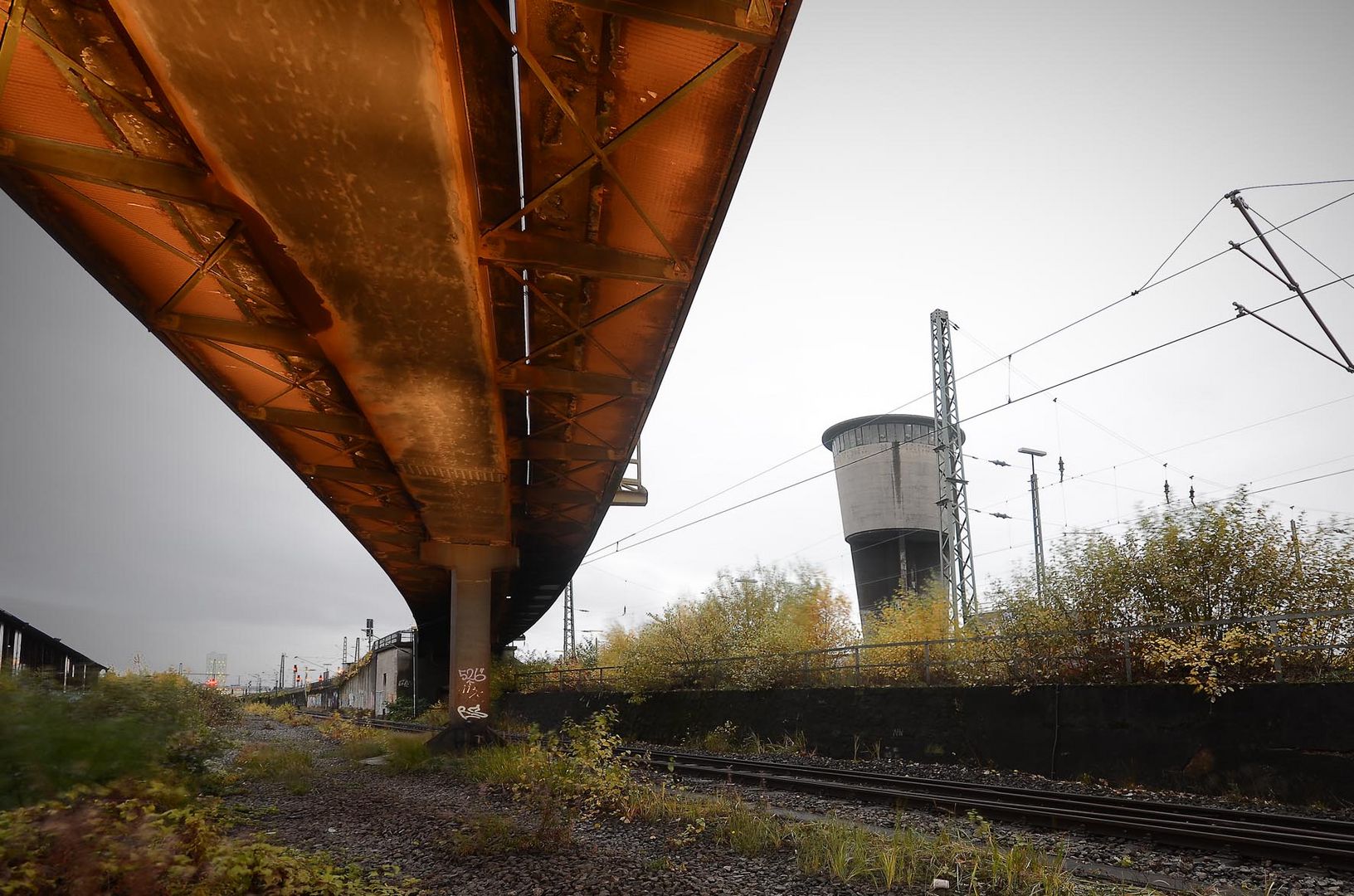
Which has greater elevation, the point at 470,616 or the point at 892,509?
the point at 892,509

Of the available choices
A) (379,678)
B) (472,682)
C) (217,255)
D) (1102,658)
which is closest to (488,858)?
(217,255)

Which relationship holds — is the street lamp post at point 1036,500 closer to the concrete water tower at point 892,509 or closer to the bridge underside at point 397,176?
the concrete water tower at point 892,509

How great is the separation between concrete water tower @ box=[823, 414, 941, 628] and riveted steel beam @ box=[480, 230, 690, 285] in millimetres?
25734

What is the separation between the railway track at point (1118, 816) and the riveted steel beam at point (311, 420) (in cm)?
802

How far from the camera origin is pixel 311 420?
12781 mm

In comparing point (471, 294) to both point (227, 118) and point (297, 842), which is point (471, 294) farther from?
point (297, 842)

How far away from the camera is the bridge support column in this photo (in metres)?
17.7

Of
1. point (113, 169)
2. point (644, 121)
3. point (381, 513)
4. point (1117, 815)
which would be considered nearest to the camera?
point (644, 121)

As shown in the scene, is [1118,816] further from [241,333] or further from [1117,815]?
[241,333]

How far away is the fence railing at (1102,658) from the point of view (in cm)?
1011

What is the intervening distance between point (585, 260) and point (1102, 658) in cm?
1035

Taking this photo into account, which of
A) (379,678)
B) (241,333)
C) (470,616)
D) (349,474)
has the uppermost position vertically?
(241,333)

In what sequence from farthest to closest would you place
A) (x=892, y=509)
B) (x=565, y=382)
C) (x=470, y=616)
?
(x=892, y=509) < (x=470, y=616) < (x=565, y=382)

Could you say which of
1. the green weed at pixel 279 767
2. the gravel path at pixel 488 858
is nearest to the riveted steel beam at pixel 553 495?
the green weed at pixel 279 767
